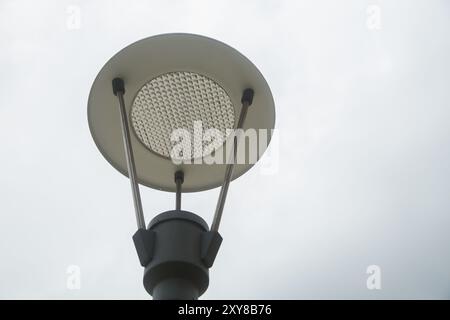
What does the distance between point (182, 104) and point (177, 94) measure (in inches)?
1.8

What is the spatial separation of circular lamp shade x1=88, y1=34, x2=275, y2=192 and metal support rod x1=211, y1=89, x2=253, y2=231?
34 millimetres

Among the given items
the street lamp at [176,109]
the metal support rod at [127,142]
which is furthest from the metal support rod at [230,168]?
the metal support rod at [127,142]

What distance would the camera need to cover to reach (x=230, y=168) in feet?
7.13

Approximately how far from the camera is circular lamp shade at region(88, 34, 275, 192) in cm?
231

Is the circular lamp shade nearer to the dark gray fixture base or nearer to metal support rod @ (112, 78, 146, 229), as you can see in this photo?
metal support rod @ (112, 78, 146, 229)

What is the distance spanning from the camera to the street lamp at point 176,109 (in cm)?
230

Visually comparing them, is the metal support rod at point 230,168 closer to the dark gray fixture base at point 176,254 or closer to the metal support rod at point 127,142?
the dark gray fixture base at point 176,254

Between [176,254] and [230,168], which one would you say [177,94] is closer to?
[230,168]

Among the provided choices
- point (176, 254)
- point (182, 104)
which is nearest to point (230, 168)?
point (182, 104)

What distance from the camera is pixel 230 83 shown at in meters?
2.33
